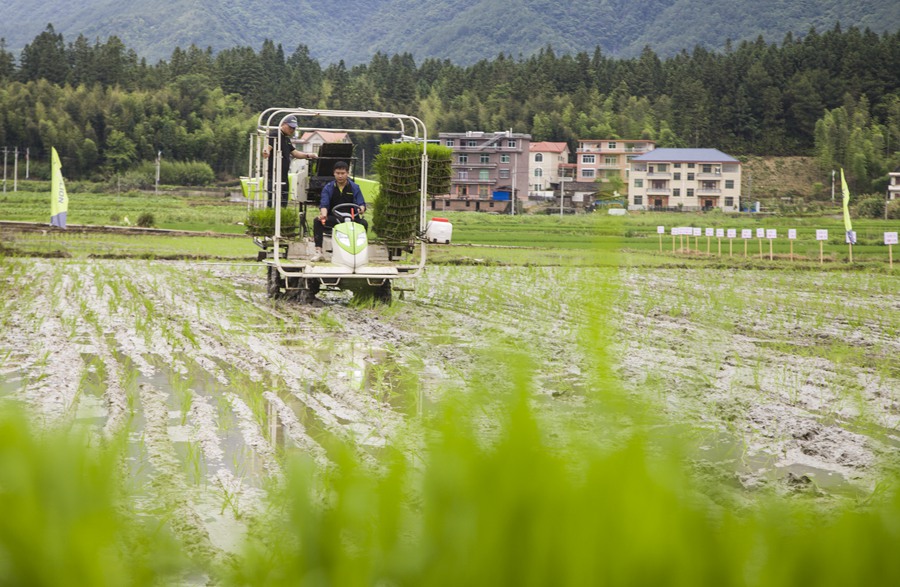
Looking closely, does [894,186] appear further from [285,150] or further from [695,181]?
[285,150]

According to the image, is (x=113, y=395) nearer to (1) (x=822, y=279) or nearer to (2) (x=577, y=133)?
(1) (x=822, y=279)

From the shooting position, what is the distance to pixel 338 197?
12.2 metres

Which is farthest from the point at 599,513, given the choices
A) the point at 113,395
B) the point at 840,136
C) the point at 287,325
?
the point at 840,136

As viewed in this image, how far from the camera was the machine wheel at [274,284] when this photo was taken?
12.9 metres

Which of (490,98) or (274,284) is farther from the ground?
(490,98)

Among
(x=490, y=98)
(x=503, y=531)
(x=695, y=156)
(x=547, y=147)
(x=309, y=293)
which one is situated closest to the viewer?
(x=503, y=531)

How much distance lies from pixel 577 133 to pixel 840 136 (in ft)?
102

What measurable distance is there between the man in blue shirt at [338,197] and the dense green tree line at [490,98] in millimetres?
98481

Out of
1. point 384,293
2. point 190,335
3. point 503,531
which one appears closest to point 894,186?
point 384,293

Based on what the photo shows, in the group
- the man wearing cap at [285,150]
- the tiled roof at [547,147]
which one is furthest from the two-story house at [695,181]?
the man wearing cap at [285,150]

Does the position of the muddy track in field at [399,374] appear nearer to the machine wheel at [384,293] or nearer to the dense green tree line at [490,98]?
the machine wheel at [384,293]

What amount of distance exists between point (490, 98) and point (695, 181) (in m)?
39.8

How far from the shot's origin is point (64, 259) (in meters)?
22.7

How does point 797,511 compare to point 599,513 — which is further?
point 797,511
